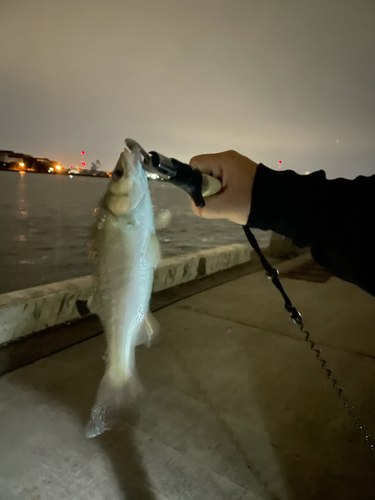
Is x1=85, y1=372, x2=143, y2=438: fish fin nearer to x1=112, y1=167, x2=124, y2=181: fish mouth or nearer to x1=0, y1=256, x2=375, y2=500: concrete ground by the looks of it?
x1=0, y1=256, x2=375, y2=500: concrete ground

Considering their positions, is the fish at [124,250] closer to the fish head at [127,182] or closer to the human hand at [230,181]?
the fish head at [127,182]

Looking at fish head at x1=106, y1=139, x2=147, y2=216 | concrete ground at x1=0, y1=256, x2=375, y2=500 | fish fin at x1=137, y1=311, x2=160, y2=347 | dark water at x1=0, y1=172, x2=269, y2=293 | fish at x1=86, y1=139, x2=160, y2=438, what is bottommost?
dark water at x1=0, y1=172, x2=269, y2=293

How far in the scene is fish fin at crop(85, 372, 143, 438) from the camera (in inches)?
82.5

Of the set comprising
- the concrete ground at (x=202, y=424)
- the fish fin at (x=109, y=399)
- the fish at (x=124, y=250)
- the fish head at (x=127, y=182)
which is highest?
the fish head at (x=127, y=182)

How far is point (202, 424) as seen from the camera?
302 centimetres

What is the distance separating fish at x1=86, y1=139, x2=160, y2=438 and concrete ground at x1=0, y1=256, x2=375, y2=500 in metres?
1.15

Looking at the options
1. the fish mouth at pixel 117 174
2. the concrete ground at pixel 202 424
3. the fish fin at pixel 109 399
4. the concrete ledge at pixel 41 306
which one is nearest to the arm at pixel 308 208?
the fish mouth at pixel 117 174

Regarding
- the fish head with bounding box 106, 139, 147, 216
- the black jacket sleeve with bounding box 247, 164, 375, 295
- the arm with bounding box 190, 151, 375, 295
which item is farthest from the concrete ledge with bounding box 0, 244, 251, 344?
the black jacket sleeve with bounding box 247, 164, 375, 295

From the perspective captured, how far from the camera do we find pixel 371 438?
2.91m

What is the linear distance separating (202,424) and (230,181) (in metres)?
2.10

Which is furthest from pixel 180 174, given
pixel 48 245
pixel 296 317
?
pixel 48 245

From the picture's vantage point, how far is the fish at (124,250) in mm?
1725

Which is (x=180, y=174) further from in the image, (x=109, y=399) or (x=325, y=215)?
(x=109, y=399)

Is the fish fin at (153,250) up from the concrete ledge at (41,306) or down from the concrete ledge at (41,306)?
up
